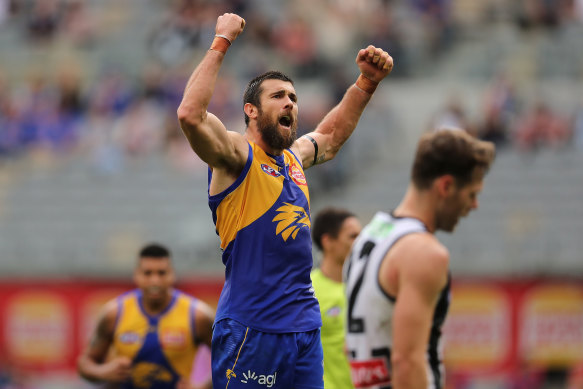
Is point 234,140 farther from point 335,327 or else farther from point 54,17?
point 54,17

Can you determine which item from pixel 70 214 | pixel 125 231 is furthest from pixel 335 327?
pixel 70 214

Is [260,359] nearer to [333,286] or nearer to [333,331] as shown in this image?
[333,331]

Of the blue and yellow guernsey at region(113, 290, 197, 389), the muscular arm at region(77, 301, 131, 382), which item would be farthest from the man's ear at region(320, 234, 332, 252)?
the muscular arm at region(77, 301, 131, 382)

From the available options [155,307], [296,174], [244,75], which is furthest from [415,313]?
[244,75]

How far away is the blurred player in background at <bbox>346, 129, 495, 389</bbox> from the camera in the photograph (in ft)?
15.4

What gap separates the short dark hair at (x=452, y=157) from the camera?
4.96 m

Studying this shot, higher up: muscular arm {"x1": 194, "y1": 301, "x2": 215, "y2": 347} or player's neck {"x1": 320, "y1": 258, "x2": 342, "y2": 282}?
player's neck {"x1": 320, "y1": 258, "x2": 342, "y2": 282}

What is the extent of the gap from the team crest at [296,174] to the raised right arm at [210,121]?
432 mm

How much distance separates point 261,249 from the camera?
5578 millimetres

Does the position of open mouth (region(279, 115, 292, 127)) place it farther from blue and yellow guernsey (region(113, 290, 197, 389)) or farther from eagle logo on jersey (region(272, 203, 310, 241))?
blue and yellow guernsey (region(113, 290, 197, 389))

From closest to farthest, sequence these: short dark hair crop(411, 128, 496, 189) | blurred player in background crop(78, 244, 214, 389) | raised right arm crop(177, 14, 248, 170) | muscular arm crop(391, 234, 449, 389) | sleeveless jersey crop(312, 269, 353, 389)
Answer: muscular arm crop(391, 234, 449, 389) → short dark hair crop(411, 128, 496, 189) → raised right arm crop(177, 14, 248, 170) → sleeveless jersey crop(312, 269, 353, 389) → blurred player in background crop(78, 244, 214, 389)

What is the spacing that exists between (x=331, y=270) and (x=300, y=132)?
736 cm

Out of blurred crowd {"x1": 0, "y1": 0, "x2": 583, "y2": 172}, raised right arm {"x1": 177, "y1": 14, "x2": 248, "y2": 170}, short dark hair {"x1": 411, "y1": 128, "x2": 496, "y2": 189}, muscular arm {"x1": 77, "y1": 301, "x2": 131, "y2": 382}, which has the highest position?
blurred crowd {"x1": 0, "y1": 0, "x2": 583, "y2": 172}

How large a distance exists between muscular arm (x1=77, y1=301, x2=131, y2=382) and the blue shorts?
271cm
